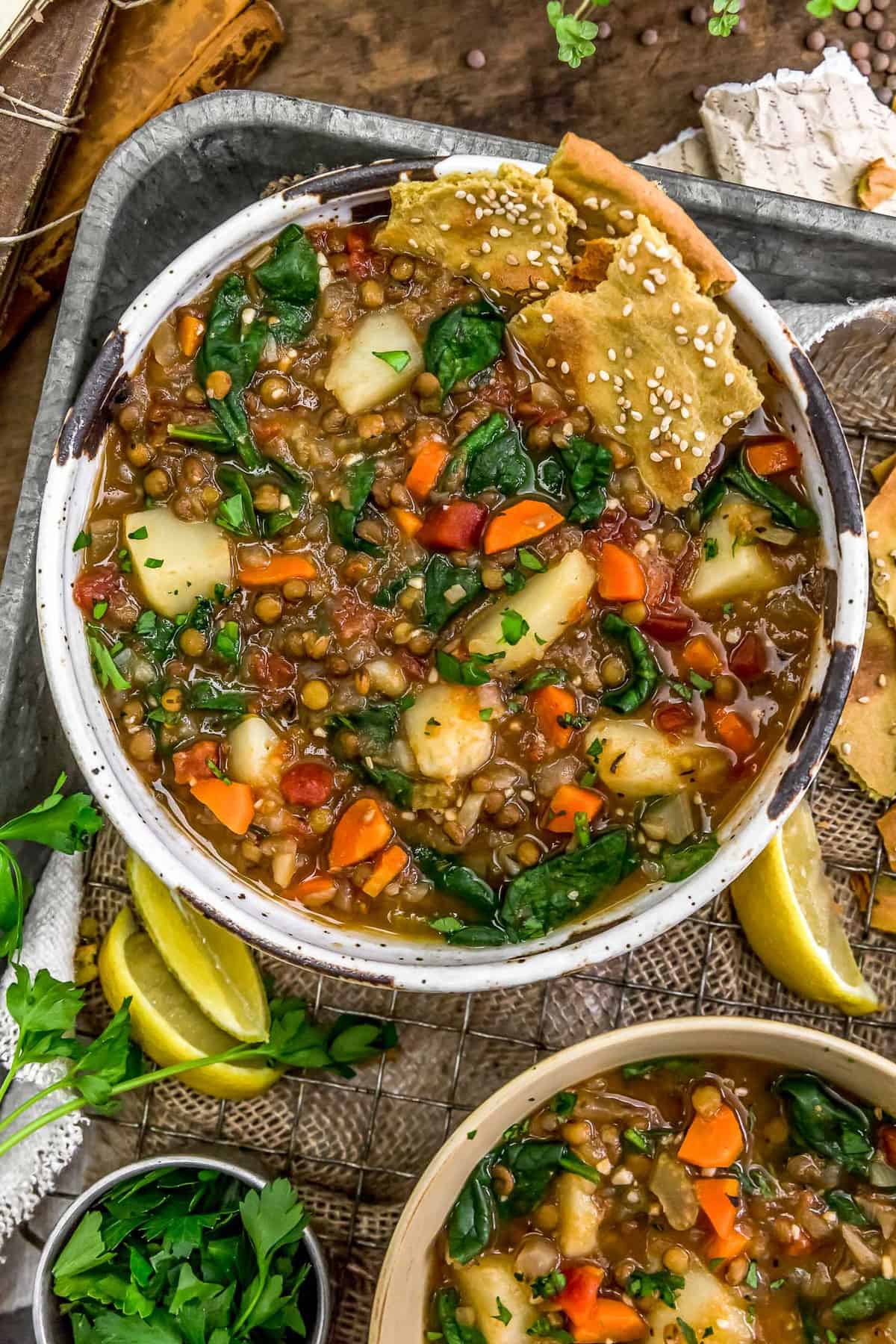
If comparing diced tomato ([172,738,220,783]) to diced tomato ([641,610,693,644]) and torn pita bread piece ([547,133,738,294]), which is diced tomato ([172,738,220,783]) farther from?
torn pita bread piece ([547,133,738,294])

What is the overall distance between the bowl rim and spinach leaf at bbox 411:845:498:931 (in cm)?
13

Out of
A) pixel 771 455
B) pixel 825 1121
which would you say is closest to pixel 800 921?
pixel 825 1121

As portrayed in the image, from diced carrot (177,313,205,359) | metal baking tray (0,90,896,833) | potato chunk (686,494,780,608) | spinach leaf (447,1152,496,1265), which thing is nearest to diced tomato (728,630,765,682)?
potato chunk (686,494,780,608)

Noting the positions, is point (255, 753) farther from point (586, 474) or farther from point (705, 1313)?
point (705, 1313)

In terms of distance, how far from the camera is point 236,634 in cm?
317

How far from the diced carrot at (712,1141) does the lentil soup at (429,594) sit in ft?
2.52

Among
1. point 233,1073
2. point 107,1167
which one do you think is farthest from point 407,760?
point 107,1167

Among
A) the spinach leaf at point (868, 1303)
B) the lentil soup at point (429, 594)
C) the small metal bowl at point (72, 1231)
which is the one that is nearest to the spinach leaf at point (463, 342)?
the lentil soup at point (429, 594)

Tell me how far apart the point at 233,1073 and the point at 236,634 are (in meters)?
1.32

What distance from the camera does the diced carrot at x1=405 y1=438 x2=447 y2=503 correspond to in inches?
123

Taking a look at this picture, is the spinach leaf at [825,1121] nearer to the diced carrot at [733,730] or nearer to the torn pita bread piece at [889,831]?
the torn pita bread piece at [889,831]

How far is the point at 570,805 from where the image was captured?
3117mm

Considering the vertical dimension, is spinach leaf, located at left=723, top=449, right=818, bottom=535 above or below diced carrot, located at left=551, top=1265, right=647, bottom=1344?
above

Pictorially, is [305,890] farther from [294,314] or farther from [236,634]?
[294,314]
